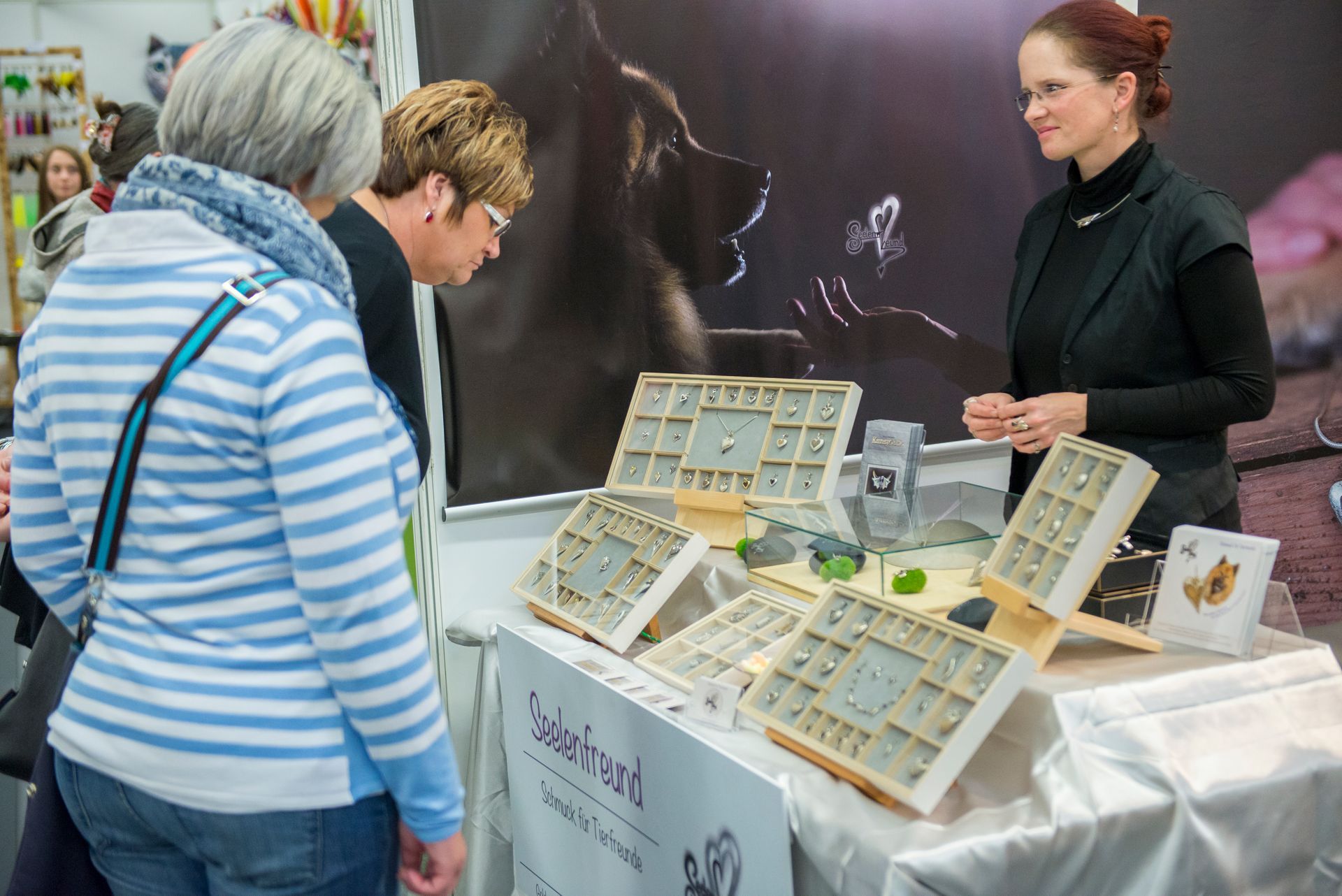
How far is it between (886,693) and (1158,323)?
95cm

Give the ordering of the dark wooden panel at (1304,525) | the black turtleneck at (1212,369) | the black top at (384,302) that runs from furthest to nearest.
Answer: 1. the dark wooden panel at (1304,525)
2. the black turtleneck at (1212,369)
3. the black top at (384,302)

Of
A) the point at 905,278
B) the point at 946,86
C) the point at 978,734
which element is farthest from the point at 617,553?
the point at 946,86

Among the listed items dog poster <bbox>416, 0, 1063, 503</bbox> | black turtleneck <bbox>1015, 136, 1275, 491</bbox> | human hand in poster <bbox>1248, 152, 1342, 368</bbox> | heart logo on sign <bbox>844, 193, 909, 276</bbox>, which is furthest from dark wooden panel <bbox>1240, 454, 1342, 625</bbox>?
black turtleneck <bbox>1015, 136, 1275, 491</bbox>

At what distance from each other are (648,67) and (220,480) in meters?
1.93

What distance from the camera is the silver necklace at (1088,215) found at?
195 centimetres

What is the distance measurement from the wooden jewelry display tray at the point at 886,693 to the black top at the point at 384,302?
617 mm

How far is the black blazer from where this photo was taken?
72.6 inches

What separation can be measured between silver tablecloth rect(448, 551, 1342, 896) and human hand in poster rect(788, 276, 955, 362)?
159 cm

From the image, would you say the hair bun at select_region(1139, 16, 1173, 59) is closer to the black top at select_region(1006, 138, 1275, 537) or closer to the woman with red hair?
the woman with red hair

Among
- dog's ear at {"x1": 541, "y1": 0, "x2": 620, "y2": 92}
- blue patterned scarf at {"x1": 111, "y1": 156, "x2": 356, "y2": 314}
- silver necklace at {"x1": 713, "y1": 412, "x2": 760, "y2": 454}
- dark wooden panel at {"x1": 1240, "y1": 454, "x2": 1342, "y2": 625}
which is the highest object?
dog's ear at {"x1": 541, "y1": 0, "x2": 620, "y2": 92}

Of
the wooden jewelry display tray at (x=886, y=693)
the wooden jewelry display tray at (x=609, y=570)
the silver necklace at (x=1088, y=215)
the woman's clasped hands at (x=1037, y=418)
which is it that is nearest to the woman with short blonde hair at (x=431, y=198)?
the wooden jewelry display tray at (x=609, y=570)

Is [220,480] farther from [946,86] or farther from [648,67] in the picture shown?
[946,86]

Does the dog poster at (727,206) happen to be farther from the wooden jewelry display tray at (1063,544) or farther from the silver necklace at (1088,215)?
the wooden jewelry display tray at (1063,544)

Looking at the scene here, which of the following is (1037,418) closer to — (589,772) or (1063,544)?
(1063,544)
